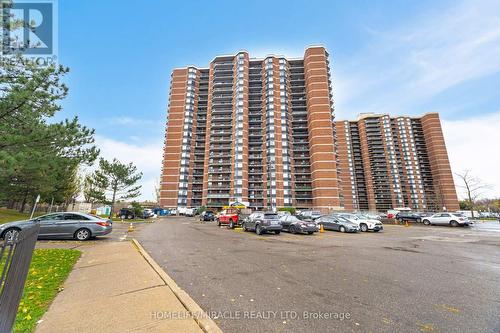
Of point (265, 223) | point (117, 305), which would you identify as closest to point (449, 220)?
point (265, 223)

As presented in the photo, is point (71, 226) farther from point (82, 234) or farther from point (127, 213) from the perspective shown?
point (127, 213)

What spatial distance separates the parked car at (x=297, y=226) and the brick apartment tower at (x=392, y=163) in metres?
88.3

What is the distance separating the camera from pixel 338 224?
66.3ft

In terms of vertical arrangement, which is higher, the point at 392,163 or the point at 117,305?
the point at 392,163

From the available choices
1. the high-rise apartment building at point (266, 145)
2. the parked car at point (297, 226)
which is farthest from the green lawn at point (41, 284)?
the high-rise apartment building at point (266, 145)

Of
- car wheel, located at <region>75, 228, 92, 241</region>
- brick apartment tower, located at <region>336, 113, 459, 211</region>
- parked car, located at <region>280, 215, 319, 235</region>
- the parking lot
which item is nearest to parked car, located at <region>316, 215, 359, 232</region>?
parked car, located at <region>280, 215, 319, 235</region>

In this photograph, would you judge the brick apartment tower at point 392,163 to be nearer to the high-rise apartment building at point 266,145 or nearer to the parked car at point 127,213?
the high-rise apartment building at point 266,145

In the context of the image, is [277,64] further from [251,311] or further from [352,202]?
[251,311]

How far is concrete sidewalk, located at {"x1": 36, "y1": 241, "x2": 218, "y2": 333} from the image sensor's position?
3348mm

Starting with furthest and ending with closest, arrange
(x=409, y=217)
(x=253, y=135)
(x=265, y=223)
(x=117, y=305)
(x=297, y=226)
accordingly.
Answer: (x=253, y=135), (x=409, y=217), (x=297, y=226), (x=265, y=223), (x=117, y=305)

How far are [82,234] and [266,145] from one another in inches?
2710

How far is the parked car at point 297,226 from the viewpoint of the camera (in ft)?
55.4

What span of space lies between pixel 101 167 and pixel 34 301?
36935 mm

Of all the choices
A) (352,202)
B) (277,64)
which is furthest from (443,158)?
(277,64)
